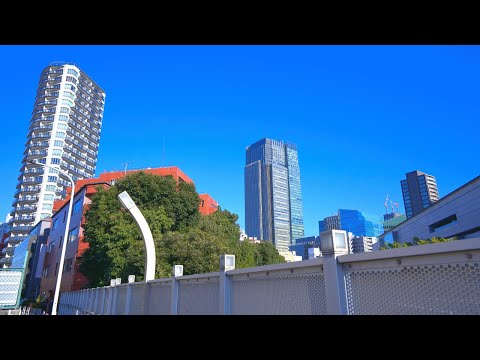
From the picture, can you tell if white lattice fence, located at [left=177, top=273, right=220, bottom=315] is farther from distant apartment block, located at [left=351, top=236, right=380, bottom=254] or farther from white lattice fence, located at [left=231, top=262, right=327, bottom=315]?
distant apartment block, located at [left=351, top=236, right=380, bottom=254]

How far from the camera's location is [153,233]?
2052 centimetres

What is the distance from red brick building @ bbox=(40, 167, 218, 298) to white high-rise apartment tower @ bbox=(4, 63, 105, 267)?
32.2 metres

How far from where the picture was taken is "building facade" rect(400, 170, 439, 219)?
12762 centimetres

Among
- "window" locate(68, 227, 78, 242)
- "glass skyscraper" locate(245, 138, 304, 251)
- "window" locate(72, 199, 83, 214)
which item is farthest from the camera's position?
"glass skyscraper" locate(245, 138, 304, 251)

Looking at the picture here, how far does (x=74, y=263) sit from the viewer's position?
97.5ft

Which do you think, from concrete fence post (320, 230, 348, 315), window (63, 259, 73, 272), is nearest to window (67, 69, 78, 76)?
window (63, 259, 73, 272)

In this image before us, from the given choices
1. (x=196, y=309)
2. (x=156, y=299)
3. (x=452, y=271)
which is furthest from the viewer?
(x=156, y=299)

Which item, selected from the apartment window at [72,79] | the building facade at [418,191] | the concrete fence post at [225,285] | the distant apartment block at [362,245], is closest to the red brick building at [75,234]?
the concrete fence post at [225,285]

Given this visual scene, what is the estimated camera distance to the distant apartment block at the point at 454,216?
27141 millimetres

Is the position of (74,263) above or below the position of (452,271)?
above

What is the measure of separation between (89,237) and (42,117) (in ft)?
→ 225
